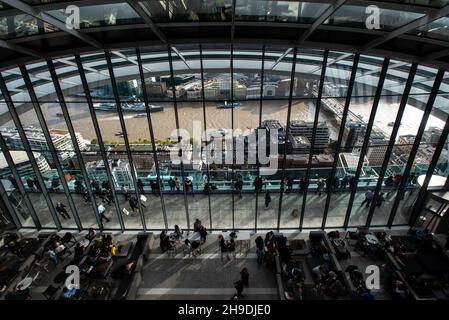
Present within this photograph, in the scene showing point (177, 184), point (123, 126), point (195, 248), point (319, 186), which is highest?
point (123, 126)

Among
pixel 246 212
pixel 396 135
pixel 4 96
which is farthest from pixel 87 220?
pixel 396 135

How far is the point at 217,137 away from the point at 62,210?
27.9ft

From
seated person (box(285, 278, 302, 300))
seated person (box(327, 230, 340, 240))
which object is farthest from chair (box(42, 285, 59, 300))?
seated person (box(327, 230, 340, 240))

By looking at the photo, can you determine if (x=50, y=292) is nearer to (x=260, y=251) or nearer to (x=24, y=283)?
(x=24, y=283)

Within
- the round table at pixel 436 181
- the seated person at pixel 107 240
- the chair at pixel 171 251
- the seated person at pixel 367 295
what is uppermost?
the round table at pixel 436 181

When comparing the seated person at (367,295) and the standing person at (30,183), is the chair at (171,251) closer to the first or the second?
the standing person at (30,183)

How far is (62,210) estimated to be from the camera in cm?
1340

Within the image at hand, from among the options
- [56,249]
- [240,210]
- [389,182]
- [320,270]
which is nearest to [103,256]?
[56,249]

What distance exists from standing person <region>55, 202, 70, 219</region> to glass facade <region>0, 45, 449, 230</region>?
12 cm

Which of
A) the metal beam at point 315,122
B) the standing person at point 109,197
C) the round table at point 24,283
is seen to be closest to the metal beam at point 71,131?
the standing person at point 109,197

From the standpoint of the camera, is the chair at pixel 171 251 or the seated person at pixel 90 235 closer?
the chair at pixel 171 251

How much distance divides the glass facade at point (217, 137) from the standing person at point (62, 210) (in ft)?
0.39

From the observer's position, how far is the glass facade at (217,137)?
10227mm

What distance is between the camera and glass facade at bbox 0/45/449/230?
10.2m
